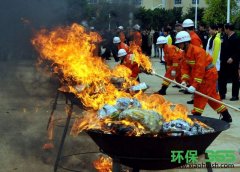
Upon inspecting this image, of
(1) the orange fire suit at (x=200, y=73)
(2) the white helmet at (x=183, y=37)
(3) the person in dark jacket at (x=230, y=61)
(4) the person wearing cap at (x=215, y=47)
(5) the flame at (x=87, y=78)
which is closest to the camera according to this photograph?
(5) the flame at (x=87, y=78)

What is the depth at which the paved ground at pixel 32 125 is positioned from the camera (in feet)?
19.6

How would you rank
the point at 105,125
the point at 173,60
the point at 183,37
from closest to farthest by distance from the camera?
1. the point at 105,125
2. the point at 183,37
3. the point at 173,60

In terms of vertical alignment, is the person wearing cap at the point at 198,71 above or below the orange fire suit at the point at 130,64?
above

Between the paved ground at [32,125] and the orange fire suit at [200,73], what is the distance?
2.27ft

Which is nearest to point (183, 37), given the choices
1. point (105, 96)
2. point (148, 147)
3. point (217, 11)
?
point (105, 96)

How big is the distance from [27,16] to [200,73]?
349 cm

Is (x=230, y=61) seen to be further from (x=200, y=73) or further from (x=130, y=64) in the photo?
(x=200, y=73)

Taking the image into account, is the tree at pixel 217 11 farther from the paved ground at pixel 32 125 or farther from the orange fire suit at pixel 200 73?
the orange fire suit at pixel 200 73

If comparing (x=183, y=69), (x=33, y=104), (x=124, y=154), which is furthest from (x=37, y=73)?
(x=124, y=154)

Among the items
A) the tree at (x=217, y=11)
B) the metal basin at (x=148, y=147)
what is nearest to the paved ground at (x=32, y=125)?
the metal basin at (x=148, y=147)

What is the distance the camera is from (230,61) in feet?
34.3

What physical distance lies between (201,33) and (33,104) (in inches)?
284

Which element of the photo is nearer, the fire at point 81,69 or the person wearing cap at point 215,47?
the fire at point 81,69

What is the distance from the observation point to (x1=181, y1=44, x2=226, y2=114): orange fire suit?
666 cm
